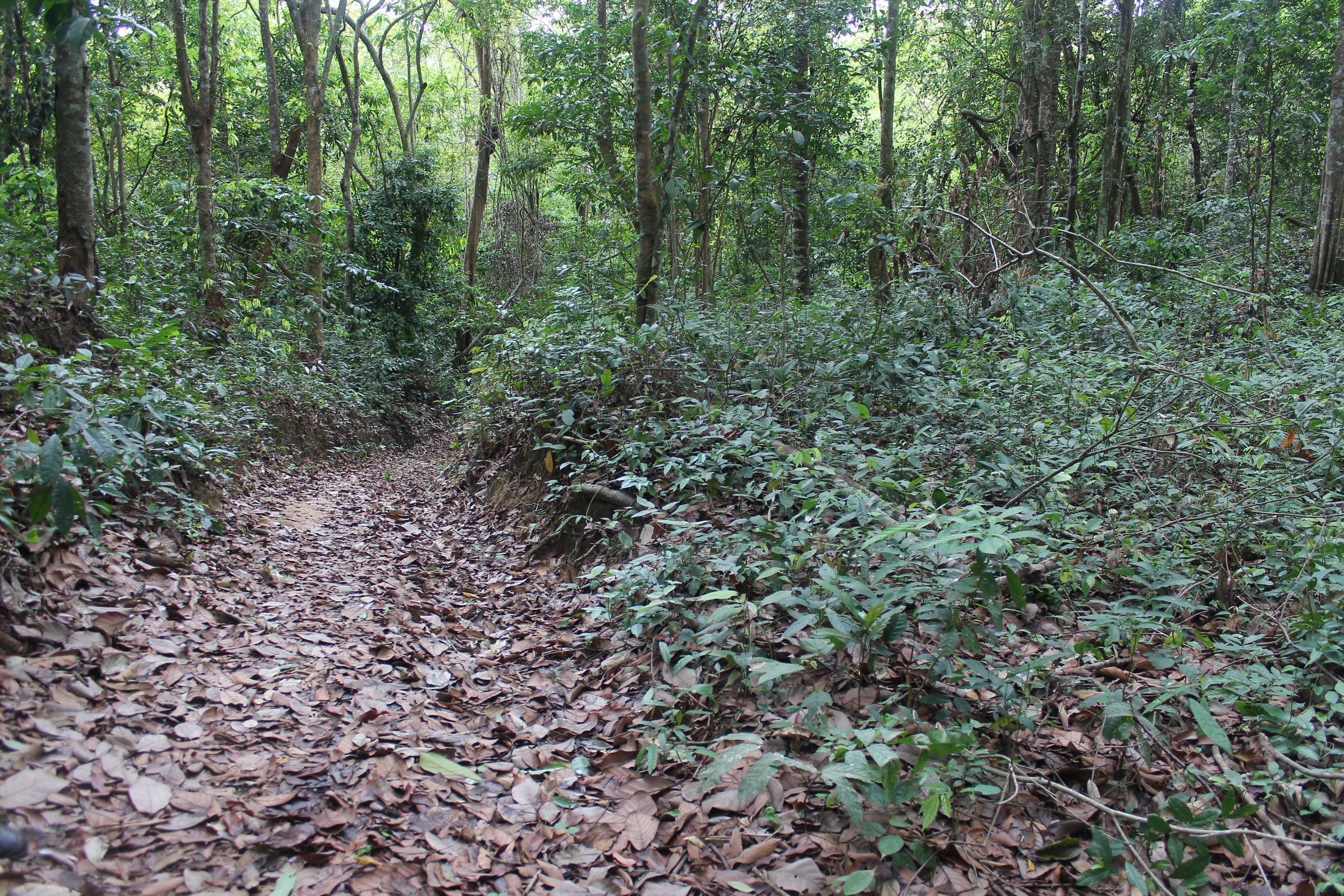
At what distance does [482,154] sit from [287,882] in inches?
693

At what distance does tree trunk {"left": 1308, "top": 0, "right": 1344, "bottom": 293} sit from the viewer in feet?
26.1

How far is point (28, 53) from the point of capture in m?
7.57

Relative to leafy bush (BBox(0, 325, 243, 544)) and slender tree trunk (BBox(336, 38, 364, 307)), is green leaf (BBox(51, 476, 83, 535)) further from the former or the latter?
A: slender tree trunk (BBox(336, 38, 364, 307))

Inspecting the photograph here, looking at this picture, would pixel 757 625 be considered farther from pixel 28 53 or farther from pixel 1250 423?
pixel 28 53

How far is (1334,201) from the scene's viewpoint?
8289 millimetres

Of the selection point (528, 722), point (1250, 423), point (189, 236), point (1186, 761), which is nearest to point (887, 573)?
point (1186, 761)

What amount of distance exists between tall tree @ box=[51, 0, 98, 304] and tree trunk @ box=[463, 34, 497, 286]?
11497 millimetres

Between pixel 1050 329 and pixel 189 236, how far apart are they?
32.5ft

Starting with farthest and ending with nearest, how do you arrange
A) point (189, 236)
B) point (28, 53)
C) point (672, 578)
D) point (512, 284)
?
point (512, 284)
point (189, 236)
point (28, 53)
point (672, 578)

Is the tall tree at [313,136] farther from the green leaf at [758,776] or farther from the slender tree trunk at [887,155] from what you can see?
the green leaf at [758,776]

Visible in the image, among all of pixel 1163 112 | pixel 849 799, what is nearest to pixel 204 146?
pixel 849 799

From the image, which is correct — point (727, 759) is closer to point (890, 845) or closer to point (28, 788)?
point (890, 845)

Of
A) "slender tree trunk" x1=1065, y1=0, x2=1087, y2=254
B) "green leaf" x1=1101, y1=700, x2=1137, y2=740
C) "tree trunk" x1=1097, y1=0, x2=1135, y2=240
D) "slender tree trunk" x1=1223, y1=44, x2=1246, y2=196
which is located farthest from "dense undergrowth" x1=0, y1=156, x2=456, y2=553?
"slender tree trunk" x1=1223, y1=44, x2=1246, y2=196

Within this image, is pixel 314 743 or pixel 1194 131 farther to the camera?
pixel 1194 131
